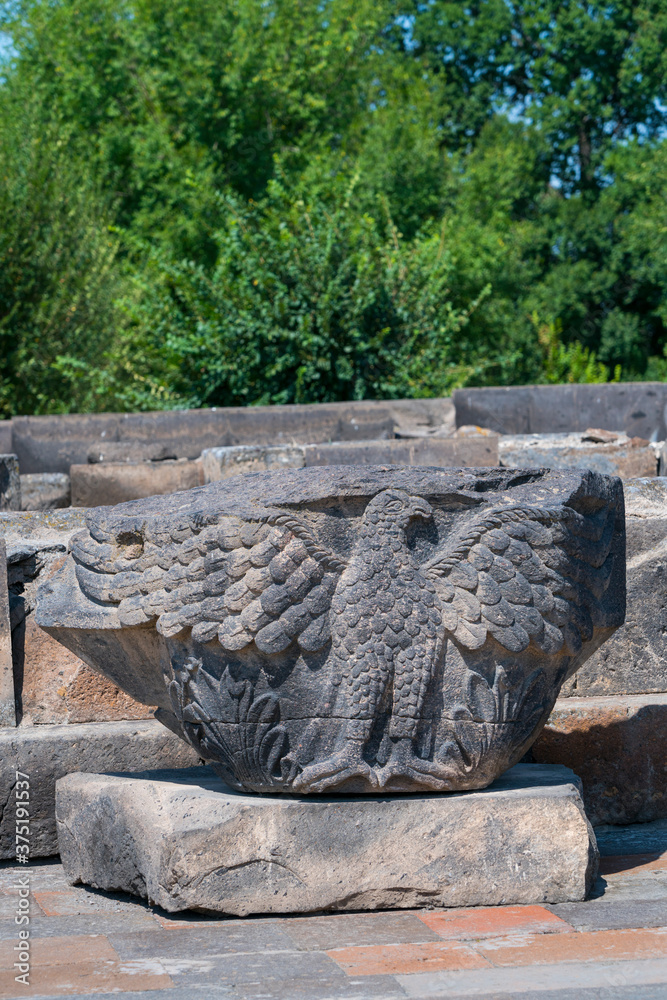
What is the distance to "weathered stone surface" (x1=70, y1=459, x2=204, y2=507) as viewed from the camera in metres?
5.80

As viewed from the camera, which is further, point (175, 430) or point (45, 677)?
point (175, 430)

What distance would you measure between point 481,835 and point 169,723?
3.06ft

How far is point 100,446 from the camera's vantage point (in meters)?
6.70

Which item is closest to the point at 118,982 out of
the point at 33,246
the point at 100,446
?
the point at 100,446

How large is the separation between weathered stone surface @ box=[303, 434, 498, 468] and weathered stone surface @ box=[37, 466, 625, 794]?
2.86m

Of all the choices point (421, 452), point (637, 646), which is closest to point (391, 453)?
point (421, 452)

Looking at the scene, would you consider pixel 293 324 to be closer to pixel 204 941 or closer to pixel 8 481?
pixel 8 481

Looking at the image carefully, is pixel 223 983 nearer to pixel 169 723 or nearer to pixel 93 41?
pixel 169 723

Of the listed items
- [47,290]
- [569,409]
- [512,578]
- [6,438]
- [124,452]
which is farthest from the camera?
[47,290]

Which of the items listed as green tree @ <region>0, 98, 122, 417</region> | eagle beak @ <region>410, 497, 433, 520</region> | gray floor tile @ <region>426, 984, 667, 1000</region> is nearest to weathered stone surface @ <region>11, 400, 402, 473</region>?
eagle beak @ <region>410, 497, 433, 520</region>

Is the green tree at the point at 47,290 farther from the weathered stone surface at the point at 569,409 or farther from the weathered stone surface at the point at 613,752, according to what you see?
the weathered stone surface at the point at 613,752

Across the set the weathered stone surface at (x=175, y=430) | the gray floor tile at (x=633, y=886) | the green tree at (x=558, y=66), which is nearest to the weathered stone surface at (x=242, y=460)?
the weathered stone surface at (x=175, y=430)

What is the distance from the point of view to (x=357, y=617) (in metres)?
2.72

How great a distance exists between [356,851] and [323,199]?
12.8 metres
